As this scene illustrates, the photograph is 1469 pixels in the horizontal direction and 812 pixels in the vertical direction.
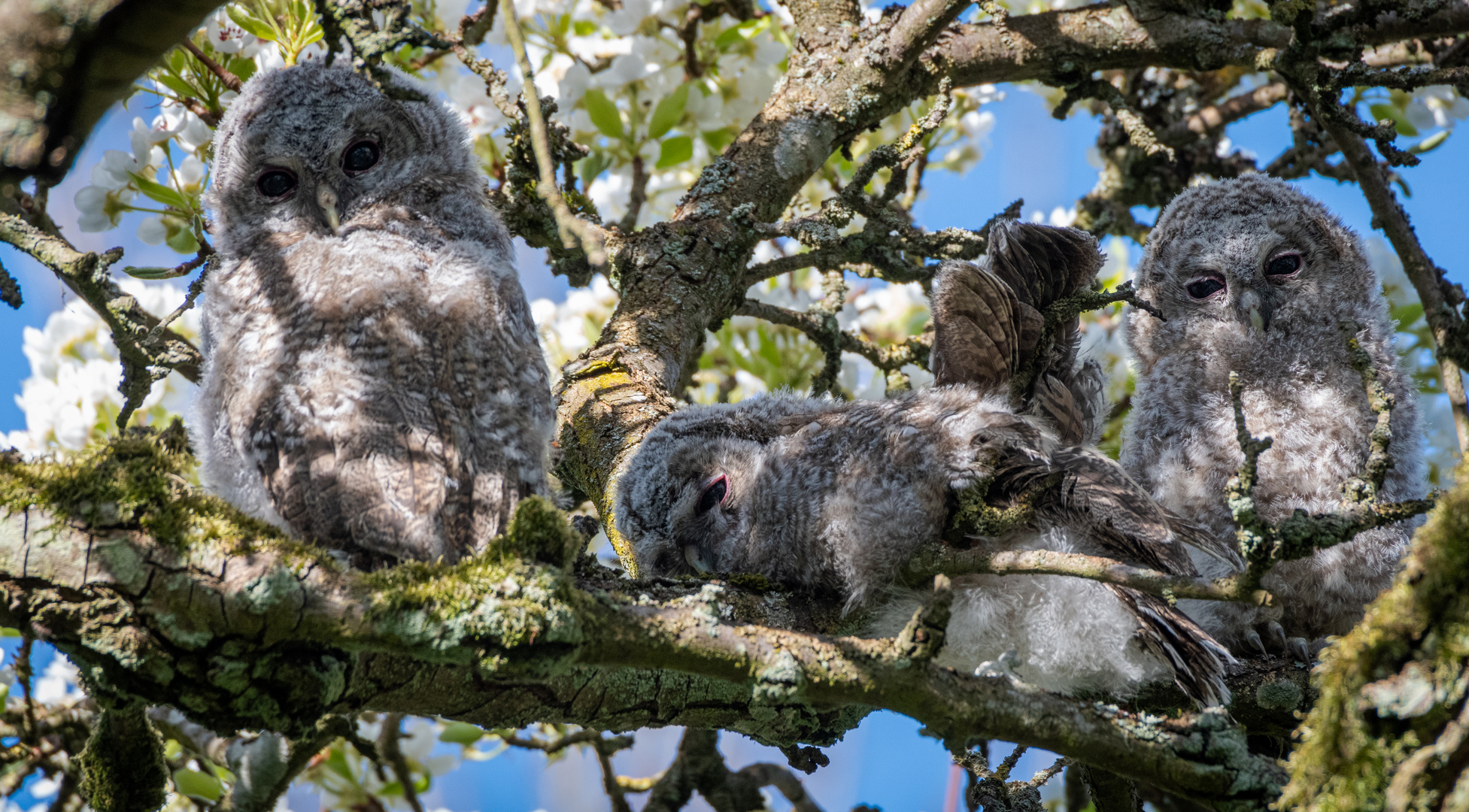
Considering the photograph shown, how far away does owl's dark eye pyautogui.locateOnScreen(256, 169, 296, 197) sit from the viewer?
2.34m

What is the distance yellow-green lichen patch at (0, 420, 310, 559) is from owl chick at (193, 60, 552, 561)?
330mm

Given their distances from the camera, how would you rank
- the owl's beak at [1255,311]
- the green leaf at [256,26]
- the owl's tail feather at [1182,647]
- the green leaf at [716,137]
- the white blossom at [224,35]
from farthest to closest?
the green leaf at [716,137]
the owl's beak at [1255,311]
the white blossom at [224,35]
the green leaf at [256,26]
the owl's tail feather at [1182,647]

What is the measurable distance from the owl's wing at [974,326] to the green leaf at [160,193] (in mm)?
2082

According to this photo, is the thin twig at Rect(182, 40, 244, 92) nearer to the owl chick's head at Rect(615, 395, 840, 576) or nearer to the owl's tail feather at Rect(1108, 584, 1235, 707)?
the owl chick's head at Rect(615, 395, 840, 576)

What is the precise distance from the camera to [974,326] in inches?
112

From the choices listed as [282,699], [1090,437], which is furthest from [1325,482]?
[282,699]

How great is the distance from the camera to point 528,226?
3191mm

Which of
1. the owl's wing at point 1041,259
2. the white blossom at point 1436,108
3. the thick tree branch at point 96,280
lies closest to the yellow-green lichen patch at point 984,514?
the owl's wing at point 1041,259

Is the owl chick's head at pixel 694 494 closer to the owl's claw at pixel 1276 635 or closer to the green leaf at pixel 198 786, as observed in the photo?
the owl's claw at pixel 1276 635

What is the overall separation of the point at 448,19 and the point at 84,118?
2.47 meters

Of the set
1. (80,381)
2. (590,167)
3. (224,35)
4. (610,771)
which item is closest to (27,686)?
(80,381)

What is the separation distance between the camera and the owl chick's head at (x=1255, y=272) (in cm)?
307

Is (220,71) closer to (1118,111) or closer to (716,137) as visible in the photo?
(716,137)

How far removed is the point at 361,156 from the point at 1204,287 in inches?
98.4
